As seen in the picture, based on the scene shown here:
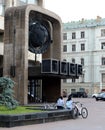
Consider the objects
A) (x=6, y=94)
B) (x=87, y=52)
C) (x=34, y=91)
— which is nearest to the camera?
(x=6, y=94)

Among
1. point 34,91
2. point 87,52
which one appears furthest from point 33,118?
point 87,52

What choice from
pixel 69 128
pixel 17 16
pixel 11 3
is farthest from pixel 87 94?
pixel 69 128

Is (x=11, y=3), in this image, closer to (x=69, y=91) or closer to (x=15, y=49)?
(x=15, y=49)

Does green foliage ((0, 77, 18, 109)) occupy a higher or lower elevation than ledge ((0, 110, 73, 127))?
higher

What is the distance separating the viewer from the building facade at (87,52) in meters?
86.2

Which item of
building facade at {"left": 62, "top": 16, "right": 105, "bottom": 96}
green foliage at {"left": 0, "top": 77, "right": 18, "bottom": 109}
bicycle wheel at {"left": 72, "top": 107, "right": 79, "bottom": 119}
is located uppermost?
building facade at {"left": 62, "top": 16, "right": 105, "bottom": 96}

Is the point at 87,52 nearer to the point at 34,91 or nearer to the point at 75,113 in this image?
the point at 34,91

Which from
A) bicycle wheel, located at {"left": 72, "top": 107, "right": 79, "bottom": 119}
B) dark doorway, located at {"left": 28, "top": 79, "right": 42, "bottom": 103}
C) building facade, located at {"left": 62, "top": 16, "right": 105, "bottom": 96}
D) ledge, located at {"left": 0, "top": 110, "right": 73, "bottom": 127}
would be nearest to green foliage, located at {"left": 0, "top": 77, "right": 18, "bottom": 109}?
ledge, located at {"left": 0, "top": 110, "right": 73, "bottom": 127}

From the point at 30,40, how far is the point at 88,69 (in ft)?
174

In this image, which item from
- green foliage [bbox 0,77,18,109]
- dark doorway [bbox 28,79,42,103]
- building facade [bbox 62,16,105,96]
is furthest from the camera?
building facade [bbox 62,16,105,96]

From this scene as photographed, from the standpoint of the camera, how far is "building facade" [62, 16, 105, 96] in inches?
3393

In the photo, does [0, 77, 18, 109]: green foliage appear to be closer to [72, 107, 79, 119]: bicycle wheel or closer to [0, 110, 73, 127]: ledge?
[0, 110, 73, 127]: ledge

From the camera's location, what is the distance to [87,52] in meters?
88.2

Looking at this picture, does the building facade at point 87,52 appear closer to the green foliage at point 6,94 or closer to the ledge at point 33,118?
the green foliage at point 6,94
